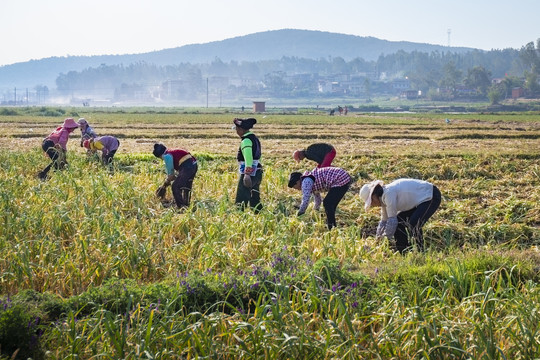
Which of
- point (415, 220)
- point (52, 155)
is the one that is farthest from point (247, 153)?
point (52, 155)

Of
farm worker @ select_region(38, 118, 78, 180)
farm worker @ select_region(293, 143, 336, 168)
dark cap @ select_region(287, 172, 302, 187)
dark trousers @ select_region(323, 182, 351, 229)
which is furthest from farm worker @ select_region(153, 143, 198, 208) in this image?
farm worker @ select_region(38, 118, 78, 180)

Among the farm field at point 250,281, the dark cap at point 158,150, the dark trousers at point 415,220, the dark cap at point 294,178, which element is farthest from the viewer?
the dark cap at point 158,150

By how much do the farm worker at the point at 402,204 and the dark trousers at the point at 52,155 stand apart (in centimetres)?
644

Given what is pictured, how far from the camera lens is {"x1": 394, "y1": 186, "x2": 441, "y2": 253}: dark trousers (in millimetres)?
7059

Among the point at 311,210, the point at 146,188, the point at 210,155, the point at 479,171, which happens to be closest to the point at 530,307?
the point at 311,210

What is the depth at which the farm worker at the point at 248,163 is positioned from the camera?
8367mm

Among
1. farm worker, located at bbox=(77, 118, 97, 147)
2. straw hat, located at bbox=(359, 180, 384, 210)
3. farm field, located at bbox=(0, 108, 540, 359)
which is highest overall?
farm worker, located at bbox=(77, 118, 97, 147)

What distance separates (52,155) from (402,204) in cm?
751

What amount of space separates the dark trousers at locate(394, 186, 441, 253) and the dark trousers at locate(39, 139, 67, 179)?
6.47 meters

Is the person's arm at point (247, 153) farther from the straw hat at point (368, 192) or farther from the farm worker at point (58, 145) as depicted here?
the farm worker at point (58, 145)

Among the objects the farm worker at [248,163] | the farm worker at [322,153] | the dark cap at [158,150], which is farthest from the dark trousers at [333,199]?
the dark cap at [158,150]

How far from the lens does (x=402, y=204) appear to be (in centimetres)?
708

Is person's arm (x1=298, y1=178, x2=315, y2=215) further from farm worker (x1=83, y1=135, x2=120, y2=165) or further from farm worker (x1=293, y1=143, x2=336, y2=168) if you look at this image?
farm worker (x1=83, y1=135, x2=120, y2=165)

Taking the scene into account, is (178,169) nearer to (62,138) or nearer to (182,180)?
(182,180)
